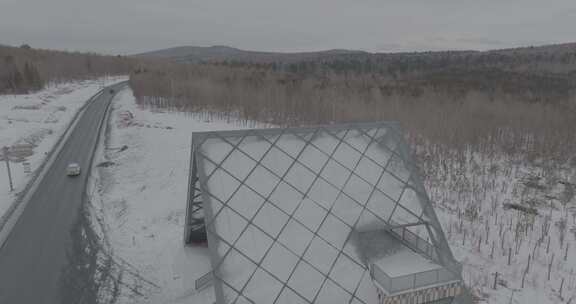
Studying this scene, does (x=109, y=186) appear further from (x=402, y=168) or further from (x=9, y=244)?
(x=402, y=168)

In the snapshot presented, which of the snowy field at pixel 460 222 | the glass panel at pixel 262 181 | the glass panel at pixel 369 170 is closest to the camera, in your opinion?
the glass panel at pixel 262 181

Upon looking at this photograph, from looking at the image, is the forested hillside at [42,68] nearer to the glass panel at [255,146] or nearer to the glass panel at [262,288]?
the glass panel at [255,146]

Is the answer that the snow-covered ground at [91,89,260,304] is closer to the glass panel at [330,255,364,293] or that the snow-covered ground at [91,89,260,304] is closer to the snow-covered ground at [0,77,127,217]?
the glass panel at [330,255,364,293]

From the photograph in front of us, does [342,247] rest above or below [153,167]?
above

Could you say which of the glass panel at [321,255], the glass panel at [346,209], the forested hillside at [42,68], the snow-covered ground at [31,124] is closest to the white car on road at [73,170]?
the snow-covered ground at [31,124]

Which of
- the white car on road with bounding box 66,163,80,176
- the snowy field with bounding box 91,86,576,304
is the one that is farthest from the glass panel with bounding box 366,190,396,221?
the white car on road with bounding box 66,163,80,176

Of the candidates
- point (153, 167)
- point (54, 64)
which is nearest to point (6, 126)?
point (153, 167)
